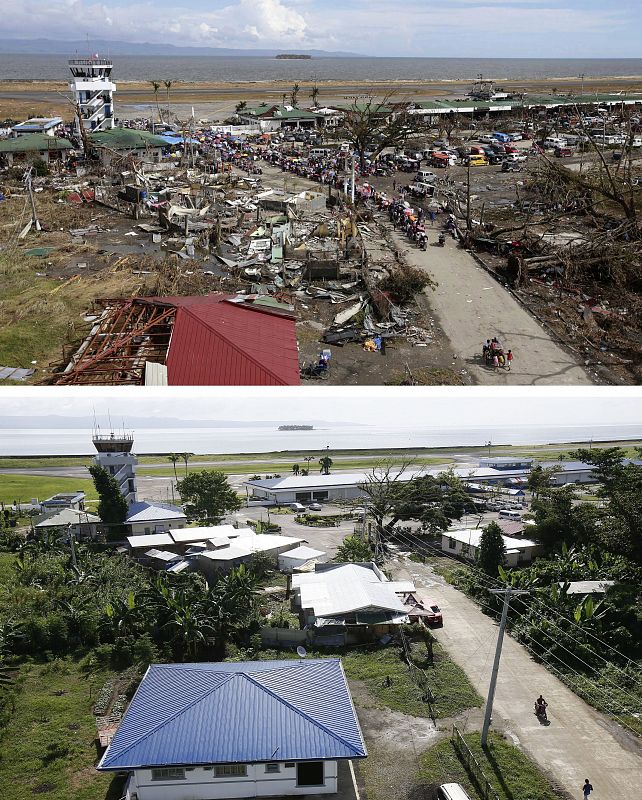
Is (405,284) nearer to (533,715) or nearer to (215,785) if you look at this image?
(533,715)

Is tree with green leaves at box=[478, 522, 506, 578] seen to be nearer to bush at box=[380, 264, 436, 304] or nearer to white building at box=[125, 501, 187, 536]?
white building at box=[125, 501, 187, 536]

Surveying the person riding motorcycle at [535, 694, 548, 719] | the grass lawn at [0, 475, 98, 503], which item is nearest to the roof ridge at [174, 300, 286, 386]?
the grass lawn at [0, 475, 98, 503]

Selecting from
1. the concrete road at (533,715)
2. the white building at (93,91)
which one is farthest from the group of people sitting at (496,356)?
the white building at (93,91)

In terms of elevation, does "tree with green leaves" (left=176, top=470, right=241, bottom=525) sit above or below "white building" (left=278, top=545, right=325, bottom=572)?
above

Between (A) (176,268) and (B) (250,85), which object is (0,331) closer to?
(A) (176,268)

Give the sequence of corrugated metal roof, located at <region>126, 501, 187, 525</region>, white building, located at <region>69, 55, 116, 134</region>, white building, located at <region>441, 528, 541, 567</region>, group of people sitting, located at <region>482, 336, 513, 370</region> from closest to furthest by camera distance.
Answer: corrugated metal roof, located at <region>126, 501, 187, 525</region>
white building, located at <region>441, 528, 541, 567</region>
group of people sitting, located at <region>482, 336, 513, 370</region>
white building, located at <region>69, 55, 116, 134</region>

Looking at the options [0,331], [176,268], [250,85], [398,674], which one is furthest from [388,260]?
[250,85]
